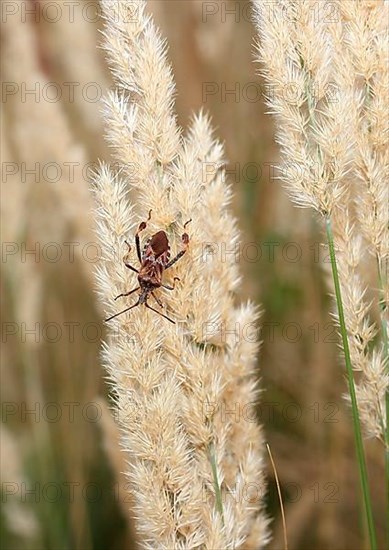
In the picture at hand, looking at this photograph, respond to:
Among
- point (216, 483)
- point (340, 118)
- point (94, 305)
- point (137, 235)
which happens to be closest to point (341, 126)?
point (340, 118)

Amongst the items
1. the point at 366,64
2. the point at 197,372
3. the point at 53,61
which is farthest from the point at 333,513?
the point at 53,61

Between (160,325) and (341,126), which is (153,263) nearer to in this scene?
(160,325)

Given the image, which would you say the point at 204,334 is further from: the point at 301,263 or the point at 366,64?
the point at 301,263

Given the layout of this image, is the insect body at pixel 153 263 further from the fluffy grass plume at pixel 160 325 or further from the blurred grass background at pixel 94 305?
the blurred grass background at pixel 94 305

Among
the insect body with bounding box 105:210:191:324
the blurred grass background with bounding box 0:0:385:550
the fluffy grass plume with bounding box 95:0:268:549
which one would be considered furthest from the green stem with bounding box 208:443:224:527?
the blurred grass background with bounding box 0:0:385:550

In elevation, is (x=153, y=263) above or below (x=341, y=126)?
below

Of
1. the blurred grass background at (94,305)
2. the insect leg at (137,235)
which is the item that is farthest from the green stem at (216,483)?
the blurred grass background at (94,305)
